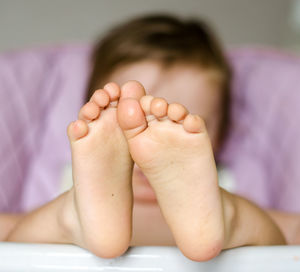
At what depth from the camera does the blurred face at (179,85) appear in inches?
29.2

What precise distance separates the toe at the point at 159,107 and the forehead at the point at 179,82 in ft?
1.20

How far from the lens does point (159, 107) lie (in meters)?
0.36

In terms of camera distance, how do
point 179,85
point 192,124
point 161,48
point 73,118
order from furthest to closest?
1. point 73,118
2. point 161,48
3. point 179,85
4. point 192,124

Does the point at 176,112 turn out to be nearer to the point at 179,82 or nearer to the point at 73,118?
the point at 179,82

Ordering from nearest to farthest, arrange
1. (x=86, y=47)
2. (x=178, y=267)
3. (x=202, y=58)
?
(x=178, y=267)
(x=202, y=58)
(x=86, y=47)

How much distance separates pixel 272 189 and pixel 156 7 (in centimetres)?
74

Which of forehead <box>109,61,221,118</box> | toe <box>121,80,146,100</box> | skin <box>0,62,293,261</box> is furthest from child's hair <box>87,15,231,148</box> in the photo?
toe <box>121,80,146,100</box>

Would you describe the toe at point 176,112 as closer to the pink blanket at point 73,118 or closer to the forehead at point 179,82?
the forehead at point 179,82

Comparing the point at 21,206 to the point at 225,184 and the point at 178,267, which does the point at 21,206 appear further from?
the point at 178,267

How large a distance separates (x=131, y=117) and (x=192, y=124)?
55 mm

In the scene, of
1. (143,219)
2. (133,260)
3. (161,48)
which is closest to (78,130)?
(133,260)

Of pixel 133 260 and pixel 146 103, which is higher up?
pixel 146 103

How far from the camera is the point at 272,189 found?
0.91 metres

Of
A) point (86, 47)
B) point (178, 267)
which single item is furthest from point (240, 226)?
point (86, 47)
